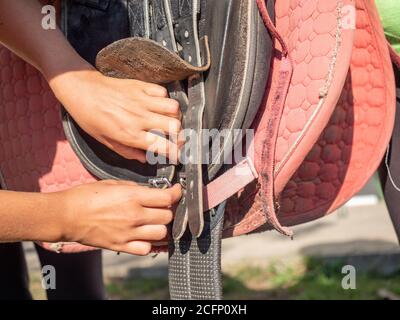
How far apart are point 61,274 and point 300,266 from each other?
1.22 metres

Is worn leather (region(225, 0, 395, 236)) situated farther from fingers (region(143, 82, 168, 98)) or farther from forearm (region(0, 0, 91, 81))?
forearm (region(0, 0, 91, 81))

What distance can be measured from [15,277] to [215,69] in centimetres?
83

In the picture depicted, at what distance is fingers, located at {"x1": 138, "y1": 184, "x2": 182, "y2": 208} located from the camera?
1.05 metres

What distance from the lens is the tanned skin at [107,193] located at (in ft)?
3.39

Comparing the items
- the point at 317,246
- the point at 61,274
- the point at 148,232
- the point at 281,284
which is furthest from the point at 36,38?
the point at 317,246

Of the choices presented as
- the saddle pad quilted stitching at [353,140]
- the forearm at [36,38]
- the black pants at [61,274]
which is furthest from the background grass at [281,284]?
the forearm at [36,38]

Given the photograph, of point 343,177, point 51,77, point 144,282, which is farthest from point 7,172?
point 144,282

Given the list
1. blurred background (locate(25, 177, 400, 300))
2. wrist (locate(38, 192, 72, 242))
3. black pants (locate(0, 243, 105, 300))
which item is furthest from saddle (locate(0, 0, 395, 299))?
blurred background (locate(25, 177, 400, 300))

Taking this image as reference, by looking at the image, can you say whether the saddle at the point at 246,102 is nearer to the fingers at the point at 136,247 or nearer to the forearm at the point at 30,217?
the fingers at the point at 136,247

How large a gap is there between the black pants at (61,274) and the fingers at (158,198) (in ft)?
1.91

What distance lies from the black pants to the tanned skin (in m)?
0.52

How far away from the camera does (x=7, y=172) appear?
1326mm

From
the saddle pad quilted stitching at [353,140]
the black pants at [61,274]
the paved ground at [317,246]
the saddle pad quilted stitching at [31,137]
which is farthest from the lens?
the paved ground at [317,246]

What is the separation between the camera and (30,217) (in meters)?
1.02
